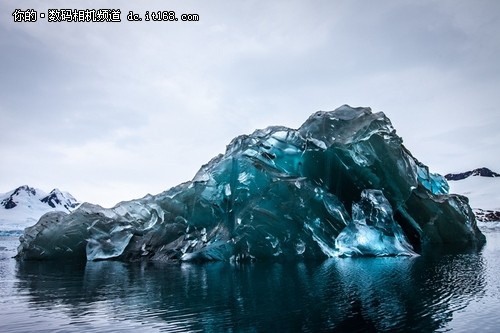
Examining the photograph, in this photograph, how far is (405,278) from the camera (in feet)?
67.1

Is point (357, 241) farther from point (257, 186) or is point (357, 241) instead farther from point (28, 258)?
point (28, 258)

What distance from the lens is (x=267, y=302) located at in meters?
15.1

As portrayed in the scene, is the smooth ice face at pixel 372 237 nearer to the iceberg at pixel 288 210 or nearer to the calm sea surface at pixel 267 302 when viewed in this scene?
the iceberg at pixel 288 210

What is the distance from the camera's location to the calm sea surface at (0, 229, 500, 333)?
11.6 m

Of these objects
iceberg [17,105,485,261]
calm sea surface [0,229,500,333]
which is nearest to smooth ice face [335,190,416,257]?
iceberg [17,105,485,261]

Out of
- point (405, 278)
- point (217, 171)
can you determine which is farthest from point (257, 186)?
point (405, 278)

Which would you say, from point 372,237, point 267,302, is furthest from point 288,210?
point 267,302

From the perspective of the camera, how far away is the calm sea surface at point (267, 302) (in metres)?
11.6

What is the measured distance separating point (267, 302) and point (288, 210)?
2015 cm

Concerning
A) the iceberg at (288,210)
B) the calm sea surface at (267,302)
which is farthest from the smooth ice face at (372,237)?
the calm sea surface at (267,302)

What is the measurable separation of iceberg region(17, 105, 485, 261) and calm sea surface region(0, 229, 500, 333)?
10.7 meters

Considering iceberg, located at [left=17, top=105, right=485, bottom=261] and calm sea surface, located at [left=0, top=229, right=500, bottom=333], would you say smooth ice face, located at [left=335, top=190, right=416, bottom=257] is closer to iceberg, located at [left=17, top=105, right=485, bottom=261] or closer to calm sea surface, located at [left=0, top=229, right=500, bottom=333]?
iceberg, located at [left=17, top=105, right=485, bottom=261]

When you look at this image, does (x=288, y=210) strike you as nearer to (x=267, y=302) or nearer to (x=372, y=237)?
(x=372, y=237)

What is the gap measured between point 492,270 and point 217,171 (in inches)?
994
